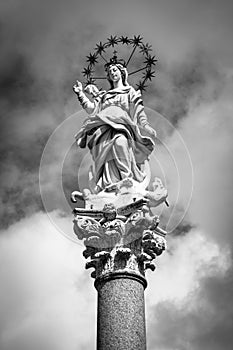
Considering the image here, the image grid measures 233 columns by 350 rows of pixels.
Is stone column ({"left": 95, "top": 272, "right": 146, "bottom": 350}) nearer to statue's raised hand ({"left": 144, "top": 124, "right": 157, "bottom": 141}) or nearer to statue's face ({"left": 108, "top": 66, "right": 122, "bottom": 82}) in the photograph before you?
statue's raised hand ({"left": 144, "top": 124, "right": 157, "bottom": 141})

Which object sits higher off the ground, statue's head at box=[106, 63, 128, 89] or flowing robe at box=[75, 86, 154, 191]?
statue's head at box=[106, 63, 128, 89]

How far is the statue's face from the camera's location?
2006 cm

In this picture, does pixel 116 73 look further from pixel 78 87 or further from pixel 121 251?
pixel 121 251

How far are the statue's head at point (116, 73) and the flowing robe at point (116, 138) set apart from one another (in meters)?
0.63

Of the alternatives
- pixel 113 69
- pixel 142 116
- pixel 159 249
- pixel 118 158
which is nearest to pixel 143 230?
pixel 159 249

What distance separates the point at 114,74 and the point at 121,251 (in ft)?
24.5

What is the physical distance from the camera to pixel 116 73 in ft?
66.0

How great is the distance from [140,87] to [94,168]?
4.51 meters

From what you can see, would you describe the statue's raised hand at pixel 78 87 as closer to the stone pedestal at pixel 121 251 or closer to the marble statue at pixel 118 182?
the marble statue at pixel 118 182

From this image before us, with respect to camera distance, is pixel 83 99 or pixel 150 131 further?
pixel 83 99

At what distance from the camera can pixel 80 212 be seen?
52.3 feet

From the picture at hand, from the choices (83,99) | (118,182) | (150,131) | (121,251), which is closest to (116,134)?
(150,131)

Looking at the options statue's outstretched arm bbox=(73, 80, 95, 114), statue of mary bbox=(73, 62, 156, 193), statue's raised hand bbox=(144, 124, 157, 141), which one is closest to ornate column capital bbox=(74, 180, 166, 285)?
statue of mary bbox=(73, 62, 156, 193)

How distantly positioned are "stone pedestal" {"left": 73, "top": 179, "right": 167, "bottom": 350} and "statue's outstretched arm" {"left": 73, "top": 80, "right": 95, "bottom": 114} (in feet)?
13.0
